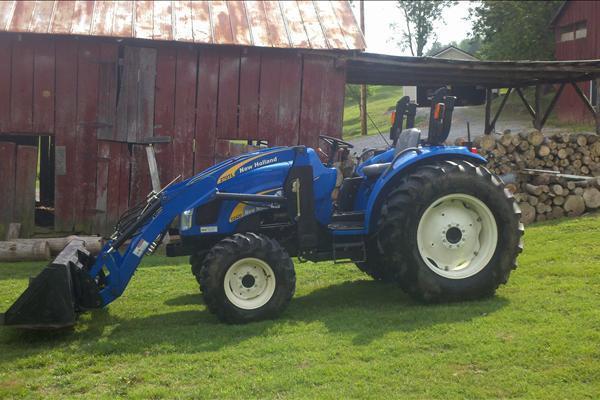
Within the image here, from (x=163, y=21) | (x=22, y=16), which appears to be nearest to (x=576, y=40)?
(x=163, y=21)

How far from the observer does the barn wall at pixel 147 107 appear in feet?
36.2

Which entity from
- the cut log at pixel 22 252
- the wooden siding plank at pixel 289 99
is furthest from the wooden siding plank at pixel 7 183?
the wooden siding plank at pixel 289 99

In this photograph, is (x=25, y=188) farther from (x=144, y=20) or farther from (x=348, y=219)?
(x=348, y=219)

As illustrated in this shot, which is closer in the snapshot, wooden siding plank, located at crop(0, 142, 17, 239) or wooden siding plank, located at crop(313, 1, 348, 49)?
wooden siding plank, located at crop(0, 142, 17, 239)

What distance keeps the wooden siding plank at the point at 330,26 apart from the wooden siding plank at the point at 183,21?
2.36 m

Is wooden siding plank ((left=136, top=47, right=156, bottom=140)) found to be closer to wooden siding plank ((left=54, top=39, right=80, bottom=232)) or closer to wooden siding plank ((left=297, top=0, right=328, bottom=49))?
wooden siding plank ((left=54, top=39, right=80, bottom=232))

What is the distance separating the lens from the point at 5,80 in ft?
35.8

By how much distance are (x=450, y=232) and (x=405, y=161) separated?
2.69 feet

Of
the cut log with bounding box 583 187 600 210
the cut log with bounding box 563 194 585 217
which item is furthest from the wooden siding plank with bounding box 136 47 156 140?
the cut log with bounding box 583 187 600 210

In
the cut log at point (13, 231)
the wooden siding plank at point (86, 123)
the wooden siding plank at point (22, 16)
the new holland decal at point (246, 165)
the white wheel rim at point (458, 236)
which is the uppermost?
the wooden siding plank at point (22, 16)

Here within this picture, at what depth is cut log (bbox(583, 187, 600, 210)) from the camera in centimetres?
1112

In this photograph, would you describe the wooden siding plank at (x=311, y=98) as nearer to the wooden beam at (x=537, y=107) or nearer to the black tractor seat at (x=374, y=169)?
the wooden beam at (x=537, y=107)

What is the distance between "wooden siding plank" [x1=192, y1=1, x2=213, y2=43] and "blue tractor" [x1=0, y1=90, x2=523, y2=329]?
523 cm

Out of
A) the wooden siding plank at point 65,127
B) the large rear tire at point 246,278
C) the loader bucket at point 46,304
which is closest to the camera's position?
the loader bucket at point 46,304
